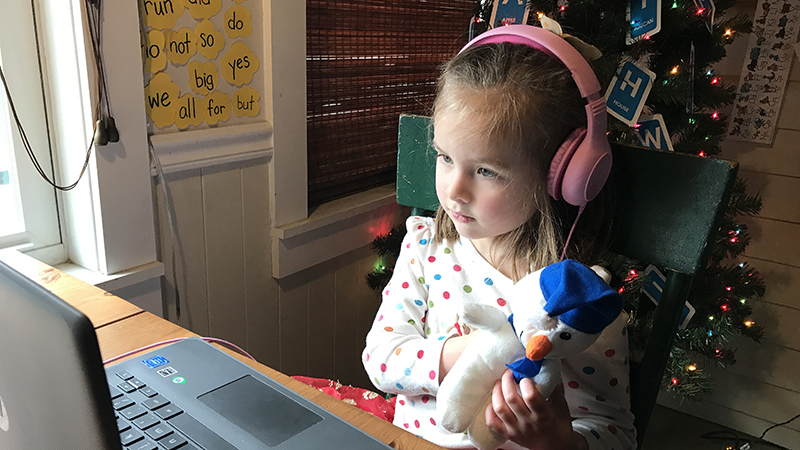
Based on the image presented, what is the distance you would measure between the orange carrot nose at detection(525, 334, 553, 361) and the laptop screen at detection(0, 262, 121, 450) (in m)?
0.36

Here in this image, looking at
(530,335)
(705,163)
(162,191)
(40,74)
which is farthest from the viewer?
(162,191)

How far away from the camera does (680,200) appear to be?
702mm

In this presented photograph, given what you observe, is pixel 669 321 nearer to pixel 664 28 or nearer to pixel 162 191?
pixel 664 28

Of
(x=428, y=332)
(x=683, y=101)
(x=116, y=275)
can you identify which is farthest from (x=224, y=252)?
(x=683, y=101)

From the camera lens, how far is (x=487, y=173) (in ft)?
2.40

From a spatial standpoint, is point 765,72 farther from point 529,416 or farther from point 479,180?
point 529,416

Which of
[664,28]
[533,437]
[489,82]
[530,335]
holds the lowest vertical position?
[533,437]

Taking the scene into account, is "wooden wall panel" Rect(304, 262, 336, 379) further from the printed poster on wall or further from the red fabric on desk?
the printed poster on wall

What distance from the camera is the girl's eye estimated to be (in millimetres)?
728

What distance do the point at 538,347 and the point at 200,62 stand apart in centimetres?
100

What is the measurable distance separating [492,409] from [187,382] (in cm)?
34

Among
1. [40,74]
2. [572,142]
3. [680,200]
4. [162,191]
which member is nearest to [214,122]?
[162,191]

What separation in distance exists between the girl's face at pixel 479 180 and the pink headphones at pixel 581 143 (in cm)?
5

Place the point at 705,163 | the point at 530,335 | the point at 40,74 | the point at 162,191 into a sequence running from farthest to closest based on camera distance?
1. the point at 162,191
2. the point at 40,74
3. the point at 705,163
4. the point at 530,335
